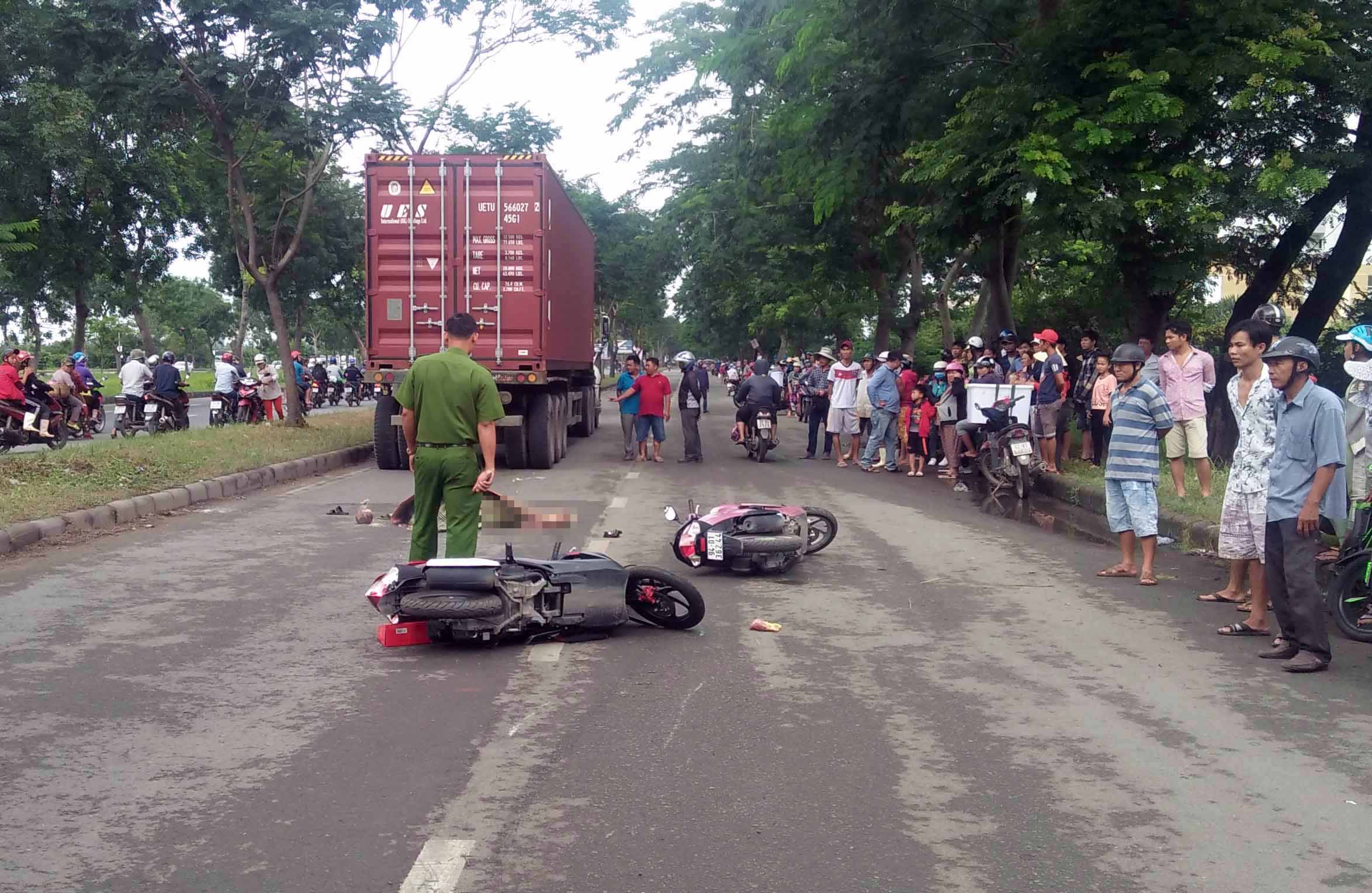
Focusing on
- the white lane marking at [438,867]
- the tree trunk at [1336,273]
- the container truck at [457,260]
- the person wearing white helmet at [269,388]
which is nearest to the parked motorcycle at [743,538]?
the white lane marking at [438,867]

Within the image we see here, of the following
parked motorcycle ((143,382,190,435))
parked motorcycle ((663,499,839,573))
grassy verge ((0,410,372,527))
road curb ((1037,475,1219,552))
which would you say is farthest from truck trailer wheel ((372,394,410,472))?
parked motorcycle ((663,499,839,573))

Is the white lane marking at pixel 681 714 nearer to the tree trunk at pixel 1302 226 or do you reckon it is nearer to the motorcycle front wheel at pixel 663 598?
the motorcycle front wheel at pixel 663 598

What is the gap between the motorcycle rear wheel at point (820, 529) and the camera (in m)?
9.78

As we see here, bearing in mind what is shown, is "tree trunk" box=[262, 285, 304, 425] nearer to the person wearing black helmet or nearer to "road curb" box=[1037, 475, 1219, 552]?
"road curb" box=[1037, 475, 1219, 552]

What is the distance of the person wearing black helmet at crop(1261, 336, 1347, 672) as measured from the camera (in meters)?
6.43

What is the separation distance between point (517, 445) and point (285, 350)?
5957 millimetres

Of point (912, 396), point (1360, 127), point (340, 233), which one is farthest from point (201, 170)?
point (1360, 127)

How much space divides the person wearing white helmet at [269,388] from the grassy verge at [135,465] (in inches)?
124

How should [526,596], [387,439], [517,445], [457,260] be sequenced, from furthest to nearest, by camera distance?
[517,445], [387,439], [457,260], [526,596]

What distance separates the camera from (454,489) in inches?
278

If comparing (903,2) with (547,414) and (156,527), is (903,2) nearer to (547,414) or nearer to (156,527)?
(547,414)

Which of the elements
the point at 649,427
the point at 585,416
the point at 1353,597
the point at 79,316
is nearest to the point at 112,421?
the point at 79,316

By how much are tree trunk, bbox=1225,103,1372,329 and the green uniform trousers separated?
11028mm

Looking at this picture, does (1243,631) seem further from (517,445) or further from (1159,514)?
(517,445)
